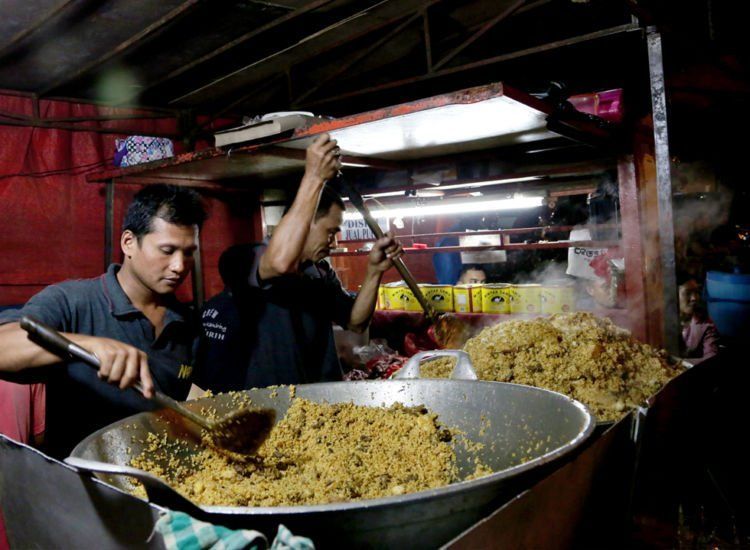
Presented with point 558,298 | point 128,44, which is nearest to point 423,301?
point 558,298

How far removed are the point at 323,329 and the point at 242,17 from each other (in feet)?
8.43

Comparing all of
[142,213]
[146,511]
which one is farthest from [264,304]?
[146,511]

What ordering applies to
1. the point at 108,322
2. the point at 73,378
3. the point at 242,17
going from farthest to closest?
the point at 242,17 → the point at 108,322 → the point at 73,378

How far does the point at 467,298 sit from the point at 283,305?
2.49 metres

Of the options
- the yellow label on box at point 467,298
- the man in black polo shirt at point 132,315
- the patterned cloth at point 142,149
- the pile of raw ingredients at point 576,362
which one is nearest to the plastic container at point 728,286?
the yellow label on box at point 467,298

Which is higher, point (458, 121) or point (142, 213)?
point (458, 121)

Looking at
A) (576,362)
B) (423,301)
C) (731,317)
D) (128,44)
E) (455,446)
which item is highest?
(128,44)

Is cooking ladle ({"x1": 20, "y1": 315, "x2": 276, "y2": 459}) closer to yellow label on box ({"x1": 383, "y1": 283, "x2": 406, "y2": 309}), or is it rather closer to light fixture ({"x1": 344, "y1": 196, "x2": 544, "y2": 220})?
light fixture ({"x1": 344, "y1": 196, "x2": 544, "y2": 220})

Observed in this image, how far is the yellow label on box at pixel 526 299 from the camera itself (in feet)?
14.7

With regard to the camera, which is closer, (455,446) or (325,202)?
(455,446)

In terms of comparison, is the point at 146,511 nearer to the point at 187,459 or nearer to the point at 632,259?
the point at 187,459

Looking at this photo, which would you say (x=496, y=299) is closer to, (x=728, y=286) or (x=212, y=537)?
(x=728, y=286)

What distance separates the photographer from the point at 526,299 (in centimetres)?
457

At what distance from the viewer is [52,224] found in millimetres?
5367
